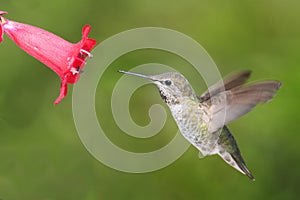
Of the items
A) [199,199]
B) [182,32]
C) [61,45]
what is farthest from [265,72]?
[61,45]

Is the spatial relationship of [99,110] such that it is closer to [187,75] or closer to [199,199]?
[187,75]

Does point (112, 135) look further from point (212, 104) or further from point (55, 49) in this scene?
point (55, 49)

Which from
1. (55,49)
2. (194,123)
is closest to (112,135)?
(194,123)

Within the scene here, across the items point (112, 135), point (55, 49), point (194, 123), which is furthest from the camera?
point (112, 135)

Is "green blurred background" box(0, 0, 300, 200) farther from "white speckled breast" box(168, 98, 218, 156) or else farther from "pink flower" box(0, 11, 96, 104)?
"pink flower" box(0, 11, 96, 104)

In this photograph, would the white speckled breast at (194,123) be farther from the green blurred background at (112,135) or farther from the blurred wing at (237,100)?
the green blurred background at (112,135)
